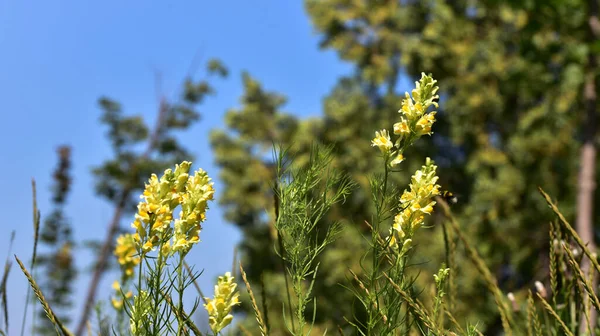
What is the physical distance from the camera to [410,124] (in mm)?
1198

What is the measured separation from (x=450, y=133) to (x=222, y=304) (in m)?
16.6

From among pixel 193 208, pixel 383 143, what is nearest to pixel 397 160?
pixel 383 143

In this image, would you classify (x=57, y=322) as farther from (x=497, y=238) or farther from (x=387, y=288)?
Answer: (x=497, y=238)

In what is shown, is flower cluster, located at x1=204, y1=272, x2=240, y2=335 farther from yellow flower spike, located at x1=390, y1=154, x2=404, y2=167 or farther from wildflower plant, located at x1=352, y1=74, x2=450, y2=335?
yellow flower spike, located at x1=390, y1=154, x2=404, y2=167

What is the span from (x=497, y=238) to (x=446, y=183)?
3292 millimetres

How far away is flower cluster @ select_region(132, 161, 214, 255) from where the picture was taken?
1.09 m

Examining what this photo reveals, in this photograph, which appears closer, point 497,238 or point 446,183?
point 497,238

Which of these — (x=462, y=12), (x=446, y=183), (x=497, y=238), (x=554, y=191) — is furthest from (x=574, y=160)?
(x=462, y=12)

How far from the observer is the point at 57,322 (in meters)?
1.02

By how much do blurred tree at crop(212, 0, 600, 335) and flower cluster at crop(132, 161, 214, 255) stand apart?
31.5 feet

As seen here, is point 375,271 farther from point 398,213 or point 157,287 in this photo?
point 157,287

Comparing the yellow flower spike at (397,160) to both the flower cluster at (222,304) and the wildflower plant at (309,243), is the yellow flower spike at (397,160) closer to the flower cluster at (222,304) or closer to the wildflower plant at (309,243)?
the wildflower plant at (309,243)

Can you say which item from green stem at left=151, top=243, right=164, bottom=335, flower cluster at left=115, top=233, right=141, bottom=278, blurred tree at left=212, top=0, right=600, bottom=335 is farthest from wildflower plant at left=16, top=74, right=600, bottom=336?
blurred tree at left=212, top=0, right=600, bottom=335

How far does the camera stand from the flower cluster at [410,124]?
1.18 metres
